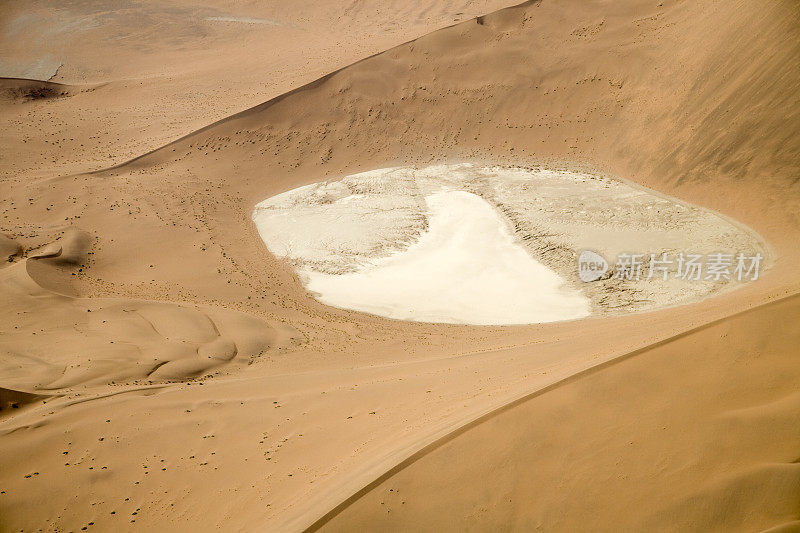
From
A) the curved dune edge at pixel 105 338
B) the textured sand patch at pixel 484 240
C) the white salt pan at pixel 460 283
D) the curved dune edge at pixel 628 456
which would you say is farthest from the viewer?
the textured sand patch at pixel 484 240

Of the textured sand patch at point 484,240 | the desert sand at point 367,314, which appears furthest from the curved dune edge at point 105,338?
the textured sand patch at point 484,240

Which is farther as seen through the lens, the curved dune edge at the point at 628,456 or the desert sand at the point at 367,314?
the desert sand at the point at 367,314

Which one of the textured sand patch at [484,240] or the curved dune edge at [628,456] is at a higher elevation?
the textured sand patch at [484,240]

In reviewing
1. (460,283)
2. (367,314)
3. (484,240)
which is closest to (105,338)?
(367,314)

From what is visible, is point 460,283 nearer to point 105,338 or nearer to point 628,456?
point 105,338

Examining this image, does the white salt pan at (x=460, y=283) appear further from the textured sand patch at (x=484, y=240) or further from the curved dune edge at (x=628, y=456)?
the curved dune edge at (x=628, y=456)

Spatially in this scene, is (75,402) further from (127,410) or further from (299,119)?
(299,119)
